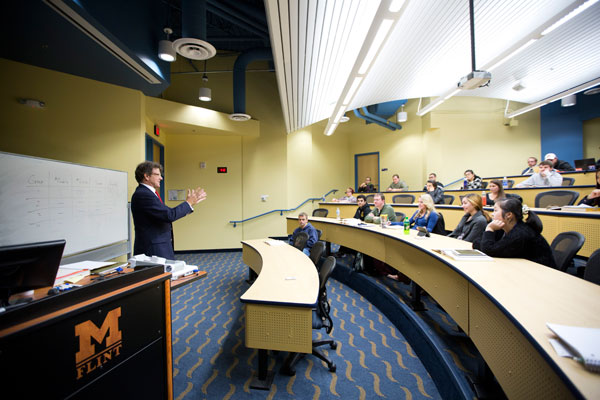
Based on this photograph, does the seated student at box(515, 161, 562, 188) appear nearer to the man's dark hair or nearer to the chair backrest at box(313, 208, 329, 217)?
the chair backrest at box(313, 208, 329, 217)

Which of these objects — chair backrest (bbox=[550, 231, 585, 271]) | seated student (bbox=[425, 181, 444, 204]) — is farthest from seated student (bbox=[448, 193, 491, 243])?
seated student (bbox=[425, 181, 444, 204])

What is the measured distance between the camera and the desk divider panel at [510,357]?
3.06 ft

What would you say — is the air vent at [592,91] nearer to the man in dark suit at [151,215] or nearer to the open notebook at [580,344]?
the open notebook at [580,344]

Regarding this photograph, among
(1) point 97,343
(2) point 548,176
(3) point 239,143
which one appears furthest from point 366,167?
(1) point 97,343

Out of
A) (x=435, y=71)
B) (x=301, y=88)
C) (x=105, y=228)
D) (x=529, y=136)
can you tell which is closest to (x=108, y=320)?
(x=105, y=228)

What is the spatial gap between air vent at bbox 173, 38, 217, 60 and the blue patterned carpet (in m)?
3.46

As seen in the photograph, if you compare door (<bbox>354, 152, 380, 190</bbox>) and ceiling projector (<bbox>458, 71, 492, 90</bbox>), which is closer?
ceiling projector (<bbox>458, 71, 492, 90</bbox>)

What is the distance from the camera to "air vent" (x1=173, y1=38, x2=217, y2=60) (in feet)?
10.9

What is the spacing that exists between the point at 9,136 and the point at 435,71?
6836mm

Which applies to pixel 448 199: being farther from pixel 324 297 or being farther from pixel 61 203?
pixel 61 203

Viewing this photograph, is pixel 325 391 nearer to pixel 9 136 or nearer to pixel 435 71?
pixel 9 136

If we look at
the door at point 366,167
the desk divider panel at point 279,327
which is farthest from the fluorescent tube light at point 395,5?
the door at point 366,167

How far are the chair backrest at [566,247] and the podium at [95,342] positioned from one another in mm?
2919

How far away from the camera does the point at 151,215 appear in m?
2.09
